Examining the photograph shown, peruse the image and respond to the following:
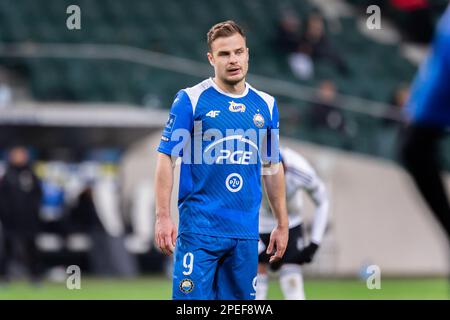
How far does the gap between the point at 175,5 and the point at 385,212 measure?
236 inches

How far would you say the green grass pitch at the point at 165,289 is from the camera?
14.7 metres

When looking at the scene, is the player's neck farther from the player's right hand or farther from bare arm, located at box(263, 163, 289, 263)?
the player's right hand

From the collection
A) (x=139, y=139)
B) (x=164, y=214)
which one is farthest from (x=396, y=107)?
(x=164, y=214)

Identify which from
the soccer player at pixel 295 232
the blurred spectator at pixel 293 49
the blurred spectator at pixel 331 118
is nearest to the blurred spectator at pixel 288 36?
the blurred spectator at pixel 293 49

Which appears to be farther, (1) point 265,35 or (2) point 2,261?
(1) point 265,35

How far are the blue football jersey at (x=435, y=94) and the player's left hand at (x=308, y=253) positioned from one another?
4.09 meters

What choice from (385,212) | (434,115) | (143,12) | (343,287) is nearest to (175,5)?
(143,12)

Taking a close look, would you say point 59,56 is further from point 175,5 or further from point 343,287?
point 343,287

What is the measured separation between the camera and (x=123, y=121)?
1953 centimetres

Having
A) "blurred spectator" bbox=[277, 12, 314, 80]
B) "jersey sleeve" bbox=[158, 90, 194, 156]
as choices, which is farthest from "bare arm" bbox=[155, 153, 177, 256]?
"blurred spectator" bbox=[277, 12, 314, 80]

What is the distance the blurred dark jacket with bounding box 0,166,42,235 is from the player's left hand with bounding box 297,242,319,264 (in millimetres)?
9005

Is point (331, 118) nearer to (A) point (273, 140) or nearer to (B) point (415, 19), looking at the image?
(B) point (415, 19)

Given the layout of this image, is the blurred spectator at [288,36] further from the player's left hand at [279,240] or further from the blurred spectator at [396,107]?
the player's left hand at [279,240]
